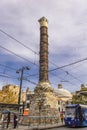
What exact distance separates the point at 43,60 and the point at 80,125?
40.9ft

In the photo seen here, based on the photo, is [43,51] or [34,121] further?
[43,51]

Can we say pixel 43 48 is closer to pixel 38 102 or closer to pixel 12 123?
pixel 38 102

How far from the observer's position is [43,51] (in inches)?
1351

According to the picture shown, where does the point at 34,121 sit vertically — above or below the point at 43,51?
below

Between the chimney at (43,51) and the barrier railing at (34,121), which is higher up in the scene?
the chimney at (43,51)

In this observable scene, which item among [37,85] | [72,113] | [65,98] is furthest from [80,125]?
[65,98]

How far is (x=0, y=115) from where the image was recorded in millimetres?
24531

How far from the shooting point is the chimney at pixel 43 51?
3334cm

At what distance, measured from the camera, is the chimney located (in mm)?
33344

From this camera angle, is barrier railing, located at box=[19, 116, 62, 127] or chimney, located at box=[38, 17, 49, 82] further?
chimney, located at box=[38, 17, 49, 82]

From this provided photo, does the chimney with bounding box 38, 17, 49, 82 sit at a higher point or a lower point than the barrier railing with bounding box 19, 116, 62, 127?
higher

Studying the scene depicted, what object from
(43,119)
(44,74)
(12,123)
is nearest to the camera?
(12,123)

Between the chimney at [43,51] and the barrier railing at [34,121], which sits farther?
the chimney at [43,51]

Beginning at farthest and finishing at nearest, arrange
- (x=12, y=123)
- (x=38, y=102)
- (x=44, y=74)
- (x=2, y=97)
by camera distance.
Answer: (x=2, y=97), (x=44, y=74), (x=38, y=102), (x=12, y=123)
